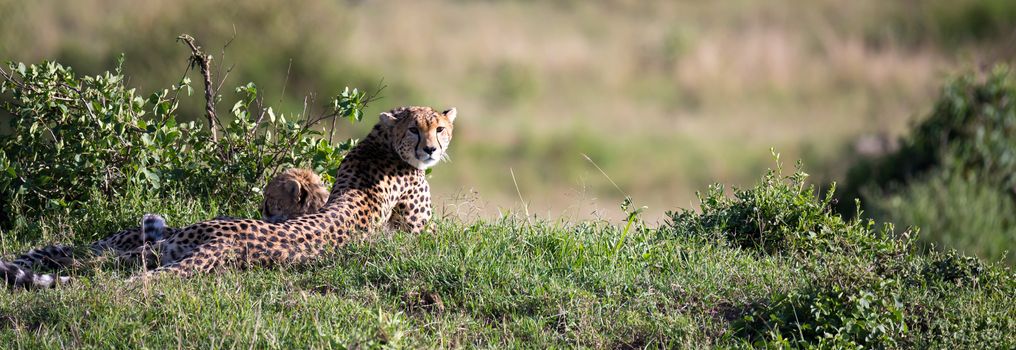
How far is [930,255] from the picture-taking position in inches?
214

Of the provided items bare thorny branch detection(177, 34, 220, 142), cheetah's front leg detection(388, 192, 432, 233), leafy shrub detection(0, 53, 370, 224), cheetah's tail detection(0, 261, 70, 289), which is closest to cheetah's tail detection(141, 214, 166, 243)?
leafy shrub detection(0, 53, 370, 224)

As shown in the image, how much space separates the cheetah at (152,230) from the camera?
16.9 feet

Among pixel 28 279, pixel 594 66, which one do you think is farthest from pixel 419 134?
pixel 594 66

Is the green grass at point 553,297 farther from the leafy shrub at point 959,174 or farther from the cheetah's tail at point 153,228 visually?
the leafy shrub at point 959,174

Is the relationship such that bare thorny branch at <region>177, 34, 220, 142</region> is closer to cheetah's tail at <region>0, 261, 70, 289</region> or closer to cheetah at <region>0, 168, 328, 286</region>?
cheetah at <region>0, 168, 328, 286</region>

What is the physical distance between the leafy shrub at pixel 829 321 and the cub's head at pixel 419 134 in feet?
6.25

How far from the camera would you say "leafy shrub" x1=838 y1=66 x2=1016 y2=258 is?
1124 centimetres

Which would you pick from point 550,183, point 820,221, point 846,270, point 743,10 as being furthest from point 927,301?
point 743,10

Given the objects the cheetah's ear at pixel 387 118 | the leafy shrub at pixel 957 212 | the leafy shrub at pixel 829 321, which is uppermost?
the leafy shrub at pixel 957 212

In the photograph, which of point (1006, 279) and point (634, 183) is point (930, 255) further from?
point (634, 183)

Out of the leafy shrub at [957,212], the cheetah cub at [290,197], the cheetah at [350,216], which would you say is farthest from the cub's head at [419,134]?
the leafy shrub at [957,212]

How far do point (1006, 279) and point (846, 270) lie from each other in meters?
0.82

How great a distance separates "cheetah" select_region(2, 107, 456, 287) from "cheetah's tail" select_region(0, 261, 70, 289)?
0.01 metres

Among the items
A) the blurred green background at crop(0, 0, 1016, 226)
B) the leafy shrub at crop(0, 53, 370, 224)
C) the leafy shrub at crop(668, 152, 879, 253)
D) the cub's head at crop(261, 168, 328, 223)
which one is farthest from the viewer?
the blurred green background at crop(0, 0, 1016, 226)
